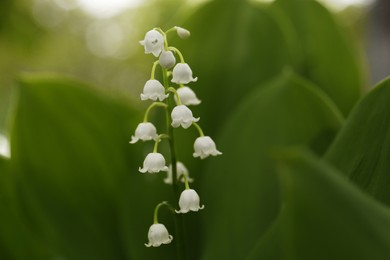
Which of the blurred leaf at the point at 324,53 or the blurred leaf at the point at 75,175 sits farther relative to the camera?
the blurred leaf at the point at 324,53

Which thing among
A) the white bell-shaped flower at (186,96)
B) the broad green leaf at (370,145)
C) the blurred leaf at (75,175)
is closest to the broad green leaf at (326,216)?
the broad green leaf at (370,145)

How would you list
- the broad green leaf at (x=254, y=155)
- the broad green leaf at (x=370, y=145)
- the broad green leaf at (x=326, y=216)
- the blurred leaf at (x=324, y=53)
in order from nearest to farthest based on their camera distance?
the broad green leaf at (x=326, y=216) → the broad green leaf at (x=370, y=145) → the broad green leaf at (x=254, y=155) → the blurred leaf at (x=324, y=53)

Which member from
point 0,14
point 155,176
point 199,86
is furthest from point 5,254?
point 0,14

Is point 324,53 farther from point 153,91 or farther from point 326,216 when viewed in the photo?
point 326,216

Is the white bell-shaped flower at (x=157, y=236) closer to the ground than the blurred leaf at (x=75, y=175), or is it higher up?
closer to the ground

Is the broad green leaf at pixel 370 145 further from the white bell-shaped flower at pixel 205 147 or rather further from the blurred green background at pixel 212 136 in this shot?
the white bell-shaped flower at pixel 205 147
